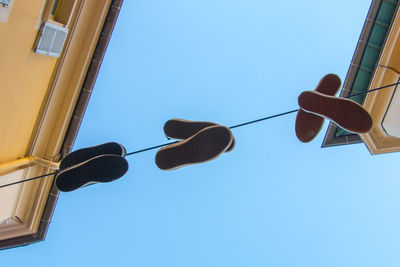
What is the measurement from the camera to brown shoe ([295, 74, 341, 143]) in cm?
361

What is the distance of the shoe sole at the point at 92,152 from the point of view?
363cm

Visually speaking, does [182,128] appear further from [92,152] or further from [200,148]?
[92,152]

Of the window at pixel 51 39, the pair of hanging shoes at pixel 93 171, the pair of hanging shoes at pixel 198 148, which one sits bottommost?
the pair of hanging shoes at pixel 93 171

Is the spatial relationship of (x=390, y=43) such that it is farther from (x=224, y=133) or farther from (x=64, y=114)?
(x=64, y=114)

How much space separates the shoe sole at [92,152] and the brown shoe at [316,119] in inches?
71.4

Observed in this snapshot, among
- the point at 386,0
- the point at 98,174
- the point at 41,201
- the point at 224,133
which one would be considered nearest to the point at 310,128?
the point at 224,133

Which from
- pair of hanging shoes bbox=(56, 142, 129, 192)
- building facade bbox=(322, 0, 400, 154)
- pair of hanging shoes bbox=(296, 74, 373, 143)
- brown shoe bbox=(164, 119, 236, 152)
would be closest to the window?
pair of hanging shoes bbox=(56, 142, 129, 192)

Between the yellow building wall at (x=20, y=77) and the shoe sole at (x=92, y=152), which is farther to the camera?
the yellow building wall at (x=20, y=77)

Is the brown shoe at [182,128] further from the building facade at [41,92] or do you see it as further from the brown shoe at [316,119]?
the building facade at [41,92]

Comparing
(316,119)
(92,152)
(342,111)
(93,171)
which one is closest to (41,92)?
(92,152)

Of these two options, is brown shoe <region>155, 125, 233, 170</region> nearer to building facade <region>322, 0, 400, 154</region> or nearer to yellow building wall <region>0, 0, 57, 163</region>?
yellow building wall <region>0, 0, 57, 163</region>

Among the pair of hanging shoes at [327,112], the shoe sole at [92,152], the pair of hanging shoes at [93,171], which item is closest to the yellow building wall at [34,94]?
the shoe sole at [92,152]

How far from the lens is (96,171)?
331 cm

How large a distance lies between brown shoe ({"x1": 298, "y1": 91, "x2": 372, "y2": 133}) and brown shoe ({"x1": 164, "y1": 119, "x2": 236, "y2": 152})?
3.41 feet
